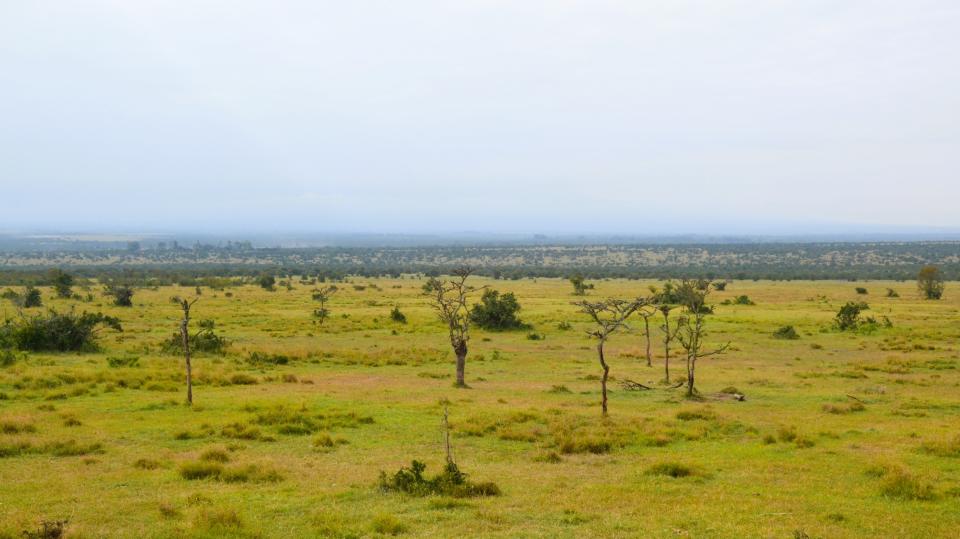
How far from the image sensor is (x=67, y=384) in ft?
86.9

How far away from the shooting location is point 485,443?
1867 centimetres

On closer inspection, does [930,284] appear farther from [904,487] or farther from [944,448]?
[904,487]

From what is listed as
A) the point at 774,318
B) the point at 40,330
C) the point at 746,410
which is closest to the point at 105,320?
the point at 40,330

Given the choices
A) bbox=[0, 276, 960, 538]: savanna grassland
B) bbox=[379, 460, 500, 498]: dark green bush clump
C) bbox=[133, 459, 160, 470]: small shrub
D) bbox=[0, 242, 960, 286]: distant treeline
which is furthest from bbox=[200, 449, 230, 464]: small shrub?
bbox=[0, 242, 960, 286]: distant treeline

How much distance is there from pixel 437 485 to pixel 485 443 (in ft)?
16.0

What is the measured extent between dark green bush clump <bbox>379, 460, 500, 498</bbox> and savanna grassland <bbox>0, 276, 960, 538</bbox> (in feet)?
0.99

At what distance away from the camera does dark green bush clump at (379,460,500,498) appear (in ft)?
44.8

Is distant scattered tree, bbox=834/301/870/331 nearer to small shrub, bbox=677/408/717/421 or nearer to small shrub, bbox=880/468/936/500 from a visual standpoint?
small shrub, bbox=677/408/717/421

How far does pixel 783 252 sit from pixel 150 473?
194110 mm

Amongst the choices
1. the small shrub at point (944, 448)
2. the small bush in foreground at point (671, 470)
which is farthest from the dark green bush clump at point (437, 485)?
the small shrub at point (944, 448)

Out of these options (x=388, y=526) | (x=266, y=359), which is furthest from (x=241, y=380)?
(x=388, y=526)

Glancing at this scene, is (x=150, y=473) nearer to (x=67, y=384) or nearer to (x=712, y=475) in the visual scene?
(x=712, y=475)

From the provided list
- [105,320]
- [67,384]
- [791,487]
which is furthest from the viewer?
[105,320]

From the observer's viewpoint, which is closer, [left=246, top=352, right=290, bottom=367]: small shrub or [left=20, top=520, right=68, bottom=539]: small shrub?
[left=20, top=520, right=68, bottom=539]: small shrub
